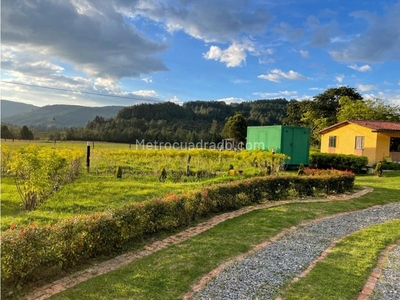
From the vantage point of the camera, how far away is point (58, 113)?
173 feet

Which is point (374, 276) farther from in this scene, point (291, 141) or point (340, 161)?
point (340, 161)

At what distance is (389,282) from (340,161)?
14.3 metres

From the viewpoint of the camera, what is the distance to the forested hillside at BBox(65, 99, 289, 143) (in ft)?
111

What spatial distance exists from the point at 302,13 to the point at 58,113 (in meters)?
52.0

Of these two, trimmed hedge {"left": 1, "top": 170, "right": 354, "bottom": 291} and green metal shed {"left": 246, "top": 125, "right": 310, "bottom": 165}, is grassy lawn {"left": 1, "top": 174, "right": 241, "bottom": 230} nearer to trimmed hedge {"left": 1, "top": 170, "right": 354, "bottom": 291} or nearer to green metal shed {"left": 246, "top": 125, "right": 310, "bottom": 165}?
trimmed hedge {"left": 1, "top": 170, "right": 354, "bottom": 291}

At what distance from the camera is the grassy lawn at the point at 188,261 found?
2.86m

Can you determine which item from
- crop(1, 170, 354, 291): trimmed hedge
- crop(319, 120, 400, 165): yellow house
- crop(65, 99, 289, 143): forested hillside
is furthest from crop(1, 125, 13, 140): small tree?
crop(319, 120, 400, 165): yellow house

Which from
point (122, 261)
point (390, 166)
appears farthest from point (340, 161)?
point (122, 261)

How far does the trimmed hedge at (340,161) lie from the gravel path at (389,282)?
13256 millimetres

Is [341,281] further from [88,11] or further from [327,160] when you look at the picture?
[327,160]

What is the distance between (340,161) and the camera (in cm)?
1627

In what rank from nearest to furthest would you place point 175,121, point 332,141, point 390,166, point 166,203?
1. point 166,203
2. point 390,166
3. point 332,141
4. point 175,121

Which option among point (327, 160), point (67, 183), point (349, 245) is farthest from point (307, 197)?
point (327, 160)

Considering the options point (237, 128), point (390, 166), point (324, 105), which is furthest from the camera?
point (237, 128)
